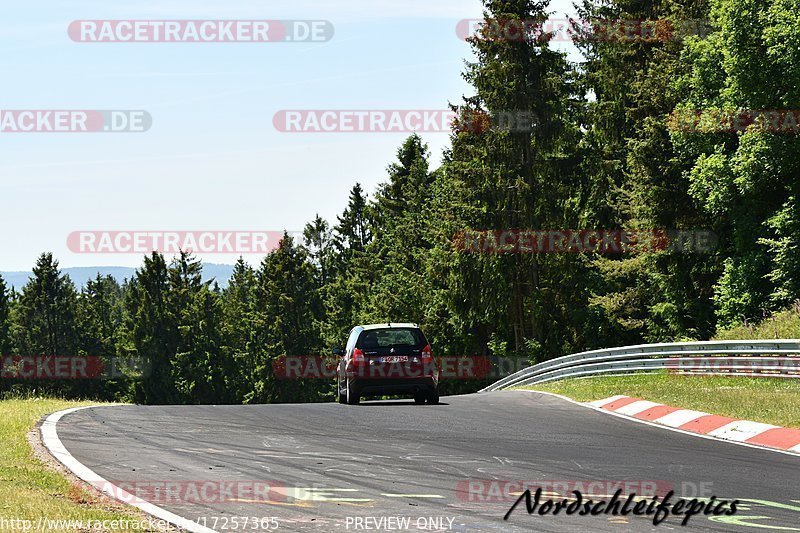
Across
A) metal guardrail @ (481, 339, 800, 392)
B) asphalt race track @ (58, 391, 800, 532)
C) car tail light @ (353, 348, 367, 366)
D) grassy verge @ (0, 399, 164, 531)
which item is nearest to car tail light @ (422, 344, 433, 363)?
car tail light @ (353, 348, 367, 366)

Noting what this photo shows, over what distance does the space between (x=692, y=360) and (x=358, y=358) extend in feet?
28.6

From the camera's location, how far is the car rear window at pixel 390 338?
829 inches

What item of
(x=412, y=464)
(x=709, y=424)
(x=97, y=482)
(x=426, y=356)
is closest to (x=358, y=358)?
(x=426, y=356)

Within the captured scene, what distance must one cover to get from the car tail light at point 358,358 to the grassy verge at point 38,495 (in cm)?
934

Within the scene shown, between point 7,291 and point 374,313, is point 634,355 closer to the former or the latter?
point 374,313

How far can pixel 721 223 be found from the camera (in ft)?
135

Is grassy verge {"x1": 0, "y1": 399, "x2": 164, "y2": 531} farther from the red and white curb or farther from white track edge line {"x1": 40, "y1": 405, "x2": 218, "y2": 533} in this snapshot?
the red and white curb

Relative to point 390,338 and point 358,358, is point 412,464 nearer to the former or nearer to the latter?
point 358,358

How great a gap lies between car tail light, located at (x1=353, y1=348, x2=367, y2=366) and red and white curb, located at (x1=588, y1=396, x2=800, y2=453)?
4786mm

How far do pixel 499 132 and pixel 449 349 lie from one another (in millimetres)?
18212

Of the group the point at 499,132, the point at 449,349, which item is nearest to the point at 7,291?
the point at 449,349

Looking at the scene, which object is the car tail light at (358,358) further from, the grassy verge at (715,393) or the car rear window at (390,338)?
the grassy verge at (715,393)

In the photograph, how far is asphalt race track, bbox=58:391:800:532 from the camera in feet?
27.0

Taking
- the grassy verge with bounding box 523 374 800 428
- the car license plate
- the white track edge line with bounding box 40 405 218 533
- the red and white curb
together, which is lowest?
the red and white curb
